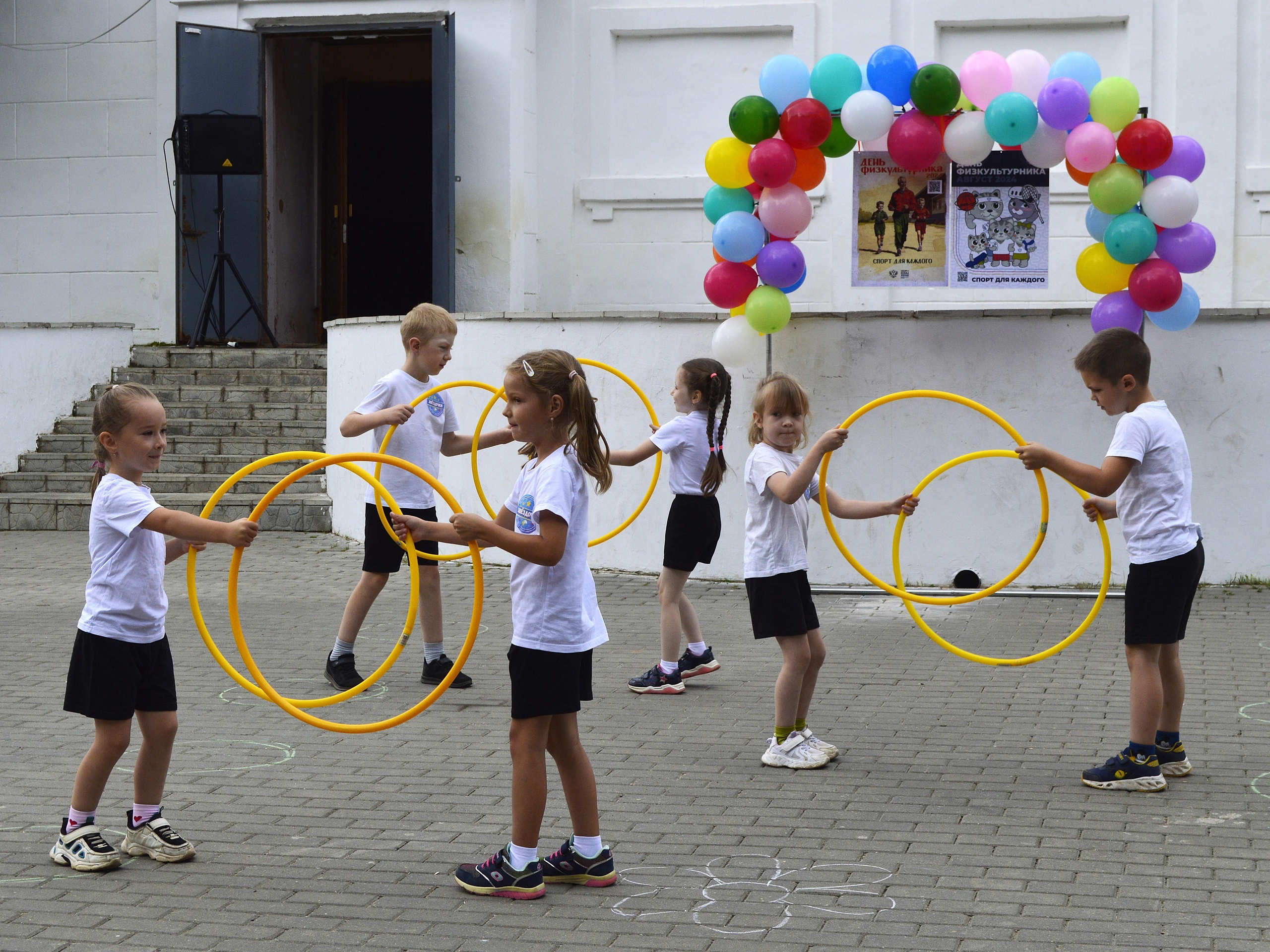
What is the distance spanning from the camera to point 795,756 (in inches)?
226

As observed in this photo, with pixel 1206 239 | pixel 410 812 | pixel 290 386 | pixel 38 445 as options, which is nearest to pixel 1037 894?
pixel 410 812

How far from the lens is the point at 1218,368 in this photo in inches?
380

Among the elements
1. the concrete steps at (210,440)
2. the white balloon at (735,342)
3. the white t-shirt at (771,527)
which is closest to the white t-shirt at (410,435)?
the white t-shirt at (771,527)

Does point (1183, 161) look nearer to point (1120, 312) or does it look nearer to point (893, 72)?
point (1120, 312)

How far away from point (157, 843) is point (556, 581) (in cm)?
160

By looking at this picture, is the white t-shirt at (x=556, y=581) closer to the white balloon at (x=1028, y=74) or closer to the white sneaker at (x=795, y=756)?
the white sneaker at (x=795, y=756)

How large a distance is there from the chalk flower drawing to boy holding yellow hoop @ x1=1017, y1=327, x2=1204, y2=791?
1494 millimetres

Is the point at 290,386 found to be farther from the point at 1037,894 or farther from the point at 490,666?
the point at 1037,894

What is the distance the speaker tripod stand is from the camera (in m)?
15.4

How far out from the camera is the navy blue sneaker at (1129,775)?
539 cm

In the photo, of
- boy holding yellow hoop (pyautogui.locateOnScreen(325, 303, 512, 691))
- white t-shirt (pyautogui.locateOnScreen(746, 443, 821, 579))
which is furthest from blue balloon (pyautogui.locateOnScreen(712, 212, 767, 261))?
white t-shirt (pyautogui.locateOnScreen(746, 443, 821, 579))

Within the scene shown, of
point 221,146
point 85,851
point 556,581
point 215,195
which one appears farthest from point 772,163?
point 215,195

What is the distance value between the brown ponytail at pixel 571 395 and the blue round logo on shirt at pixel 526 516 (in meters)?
0.20

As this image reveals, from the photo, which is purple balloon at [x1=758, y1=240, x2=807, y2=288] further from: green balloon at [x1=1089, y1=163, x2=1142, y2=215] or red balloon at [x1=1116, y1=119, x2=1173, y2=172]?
red balloon at [x1=1116, y1=119, x2=1173, y2=172]
